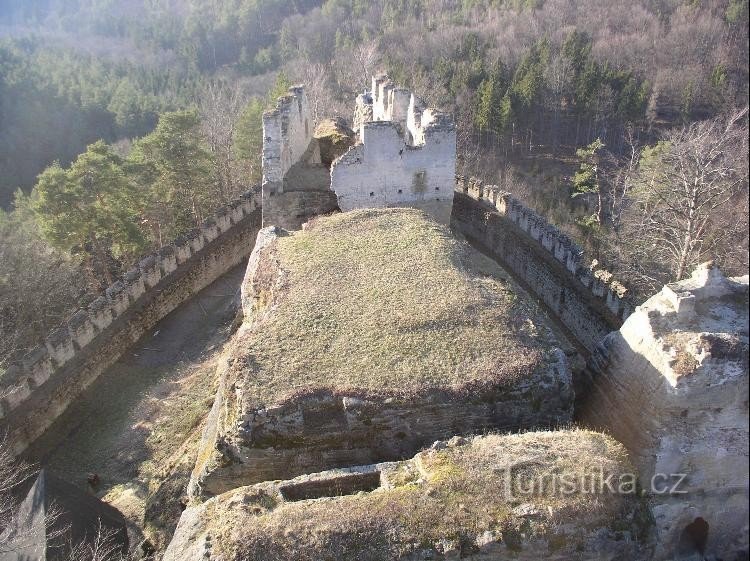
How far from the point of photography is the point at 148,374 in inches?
683

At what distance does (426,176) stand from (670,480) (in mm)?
11706

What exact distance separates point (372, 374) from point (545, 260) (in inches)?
418

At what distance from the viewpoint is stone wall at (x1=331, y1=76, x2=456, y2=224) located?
1819 cm

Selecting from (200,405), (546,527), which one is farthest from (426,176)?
(546,527)

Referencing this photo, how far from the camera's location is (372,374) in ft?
34.1

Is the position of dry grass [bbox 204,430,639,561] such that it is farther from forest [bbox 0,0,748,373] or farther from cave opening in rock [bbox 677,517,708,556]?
forest [bbox 0,0,748,373]

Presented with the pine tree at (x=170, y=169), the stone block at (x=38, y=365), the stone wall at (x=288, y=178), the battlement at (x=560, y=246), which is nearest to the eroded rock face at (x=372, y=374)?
the battlement at (x=560, y=246)

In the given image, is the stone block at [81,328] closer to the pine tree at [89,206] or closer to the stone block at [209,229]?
the pine tree at [89,206]

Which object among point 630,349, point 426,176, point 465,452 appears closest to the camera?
point 465,452

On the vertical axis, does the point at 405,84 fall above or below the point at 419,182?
above

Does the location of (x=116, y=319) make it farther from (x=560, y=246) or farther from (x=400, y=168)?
(x=560, y=246)

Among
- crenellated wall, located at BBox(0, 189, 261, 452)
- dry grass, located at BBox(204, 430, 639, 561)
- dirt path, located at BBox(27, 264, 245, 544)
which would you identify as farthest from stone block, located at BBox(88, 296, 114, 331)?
dry grass, located at BBox(204, 430, 639, 561)

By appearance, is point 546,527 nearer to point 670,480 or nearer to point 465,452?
point 465,452

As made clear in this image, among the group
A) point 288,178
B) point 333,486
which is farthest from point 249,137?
point 333,486
